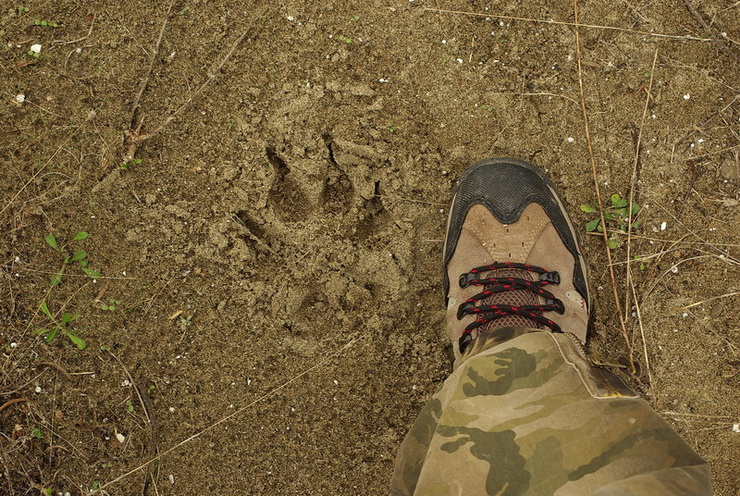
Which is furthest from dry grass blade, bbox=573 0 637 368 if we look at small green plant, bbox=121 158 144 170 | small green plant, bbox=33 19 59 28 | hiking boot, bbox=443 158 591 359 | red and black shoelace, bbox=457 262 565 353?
small green plant, bbox=33 19 59 28

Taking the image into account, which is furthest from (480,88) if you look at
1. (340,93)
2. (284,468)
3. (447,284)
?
(284,468)

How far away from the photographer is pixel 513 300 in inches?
88.5

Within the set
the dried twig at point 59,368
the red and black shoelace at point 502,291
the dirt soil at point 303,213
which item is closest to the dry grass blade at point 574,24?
the dirt soil at point 303,213

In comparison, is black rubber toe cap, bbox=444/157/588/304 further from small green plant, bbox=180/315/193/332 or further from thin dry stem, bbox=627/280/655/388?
small green plant, bbox=180/315/193/332

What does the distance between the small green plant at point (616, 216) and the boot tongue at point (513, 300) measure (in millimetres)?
368

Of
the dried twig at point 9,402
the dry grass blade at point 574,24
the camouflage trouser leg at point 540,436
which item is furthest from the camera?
the dry grass blade at point 574,24

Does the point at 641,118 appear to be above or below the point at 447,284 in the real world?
above

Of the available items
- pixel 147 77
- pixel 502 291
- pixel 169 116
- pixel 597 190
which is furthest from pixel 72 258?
pixel 597 190

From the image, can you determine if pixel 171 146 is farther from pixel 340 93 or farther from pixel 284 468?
pixel 284 468

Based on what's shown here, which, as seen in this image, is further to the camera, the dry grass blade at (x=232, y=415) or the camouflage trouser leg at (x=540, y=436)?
the dry grass blade at (x=232, y=415)

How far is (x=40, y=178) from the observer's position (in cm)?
233

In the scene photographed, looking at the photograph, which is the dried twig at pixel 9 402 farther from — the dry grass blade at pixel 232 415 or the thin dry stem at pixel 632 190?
the thin dry stem at pixel 632 190

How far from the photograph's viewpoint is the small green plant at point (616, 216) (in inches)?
93.1

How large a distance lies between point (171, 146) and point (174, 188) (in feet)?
0.59
